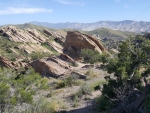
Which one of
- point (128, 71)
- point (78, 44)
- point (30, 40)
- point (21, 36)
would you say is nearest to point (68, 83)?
point (128, 71)

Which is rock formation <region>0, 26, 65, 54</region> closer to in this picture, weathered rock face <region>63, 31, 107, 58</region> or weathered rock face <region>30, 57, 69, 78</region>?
weathered rock face <region>63, 31, 107, 58</region>

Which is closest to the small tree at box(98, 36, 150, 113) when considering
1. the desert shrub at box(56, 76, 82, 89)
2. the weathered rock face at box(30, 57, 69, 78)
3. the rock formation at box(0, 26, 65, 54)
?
the desert shrub at box(56, 76, 82, 89)

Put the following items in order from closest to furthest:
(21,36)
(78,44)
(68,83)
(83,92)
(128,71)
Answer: (128,71), (83,92), (68,83), (78,44), (21,36)

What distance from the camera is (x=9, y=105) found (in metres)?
12.1

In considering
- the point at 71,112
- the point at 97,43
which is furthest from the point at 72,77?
the point at 97,43

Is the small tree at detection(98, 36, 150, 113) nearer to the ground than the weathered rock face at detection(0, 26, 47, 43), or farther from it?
farther from it

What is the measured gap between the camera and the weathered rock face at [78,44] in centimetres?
5350

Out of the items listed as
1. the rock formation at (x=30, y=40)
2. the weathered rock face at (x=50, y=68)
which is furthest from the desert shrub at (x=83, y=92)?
the rock formation at (x=30, y=40)

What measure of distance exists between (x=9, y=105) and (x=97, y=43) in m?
45.1

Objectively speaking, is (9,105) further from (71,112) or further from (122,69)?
(122,69)

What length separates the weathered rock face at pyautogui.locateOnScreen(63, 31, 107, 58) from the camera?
176 feet

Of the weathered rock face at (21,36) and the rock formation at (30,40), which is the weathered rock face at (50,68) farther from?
the weathered rock face at (21,36)

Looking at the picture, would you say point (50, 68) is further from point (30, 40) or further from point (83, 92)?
point (30, 40)

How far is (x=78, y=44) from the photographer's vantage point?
5431cm
